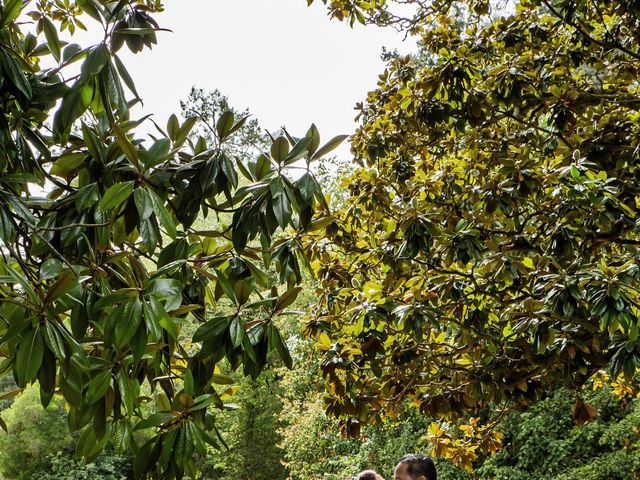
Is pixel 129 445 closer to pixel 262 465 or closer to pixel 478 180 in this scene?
pixel 478 180

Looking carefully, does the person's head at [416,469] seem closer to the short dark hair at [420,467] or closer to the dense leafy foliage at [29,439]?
the short dark hair at [420,467]

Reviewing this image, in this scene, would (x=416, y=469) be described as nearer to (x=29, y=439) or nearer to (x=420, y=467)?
(x=420, y=467)

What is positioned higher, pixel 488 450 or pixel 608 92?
pixel 608 92

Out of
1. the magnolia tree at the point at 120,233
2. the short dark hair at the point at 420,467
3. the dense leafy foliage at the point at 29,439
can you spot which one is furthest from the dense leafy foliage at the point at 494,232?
the dense leafy foliage at the point at 29,439

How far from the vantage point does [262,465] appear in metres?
15.9

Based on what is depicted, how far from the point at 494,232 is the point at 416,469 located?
1.32m

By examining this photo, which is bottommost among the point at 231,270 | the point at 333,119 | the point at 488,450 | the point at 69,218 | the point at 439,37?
the point at 488,450

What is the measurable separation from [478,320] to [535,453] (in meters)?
5.85

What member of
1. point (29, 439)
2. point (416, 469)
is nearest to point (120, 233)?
point (416, 469)

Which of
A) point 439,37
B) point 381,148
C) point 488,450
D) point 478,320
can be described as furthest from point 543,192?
point 488,450

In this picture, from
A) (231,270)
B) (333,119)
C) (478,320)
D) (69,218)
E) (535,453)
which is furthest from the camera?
(333,119)

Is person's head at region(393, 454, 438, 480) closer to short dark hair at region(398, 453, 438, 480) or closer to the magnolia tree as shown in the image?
short dark hair at region(398, 453, 438, 480)

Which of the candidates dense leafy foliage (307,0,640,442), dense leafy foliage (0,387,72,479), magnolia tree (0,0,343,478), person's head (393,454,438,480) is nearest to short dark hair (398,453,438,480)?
person's head (393,454,438,480)

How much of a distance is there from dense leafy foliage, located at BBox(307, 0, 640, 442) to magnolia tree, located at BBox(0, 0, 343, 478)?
5.33 feet
